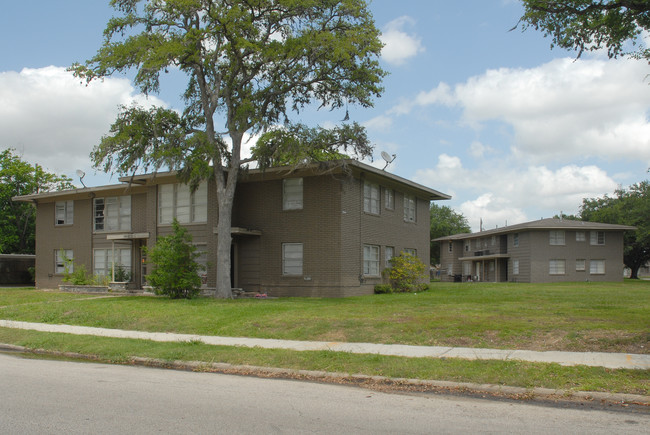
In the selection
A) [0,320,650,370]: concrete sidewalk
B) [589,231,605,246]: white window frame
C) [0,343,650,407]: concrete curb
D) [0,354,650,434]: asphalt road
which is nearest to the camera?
[0,354,650,434]: asphalt road

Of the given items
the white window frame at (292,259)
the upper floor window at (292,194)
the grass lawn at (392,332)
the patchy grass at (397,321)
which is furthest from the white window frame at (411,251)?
the grass lawn at (392,332)

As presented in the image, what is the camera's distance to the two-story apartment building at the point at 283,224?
78.1 feet

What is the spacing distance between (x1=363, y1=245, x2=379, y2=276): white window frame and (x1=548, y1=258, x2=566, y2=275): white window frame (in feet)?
77.2

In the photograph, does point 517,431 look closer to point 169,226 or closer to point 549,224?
point 169,226

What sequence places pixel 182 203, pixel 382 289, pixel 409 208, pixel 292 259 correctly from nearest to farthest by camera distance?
pixel 292 259 < pixel 382 289 < pixel 182 203 < pixel 409 208

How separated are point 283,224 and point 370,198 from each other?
14.0 ft

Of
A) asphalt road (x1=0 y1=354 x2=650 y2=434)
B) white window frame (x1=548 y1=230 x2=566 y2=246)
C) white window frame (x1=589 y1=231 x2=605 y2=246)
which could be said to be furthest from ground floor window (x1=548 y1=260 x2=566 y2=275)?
asphalt road (x1=0 y1=354 x2=650 y2=434)

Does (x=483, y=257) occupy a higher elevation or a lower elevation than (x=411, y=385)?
higher

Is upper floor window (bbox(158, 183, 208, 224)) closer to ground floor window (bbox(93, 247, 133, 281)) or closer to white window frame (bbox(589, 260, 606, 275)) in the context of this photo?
ground floor window (bbox(93, 247, 133, 281))

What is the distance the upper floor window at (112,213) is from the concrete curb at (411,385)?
65.2 feet

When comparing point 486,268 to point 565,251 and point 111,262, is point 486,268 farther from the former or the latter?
point 111,262

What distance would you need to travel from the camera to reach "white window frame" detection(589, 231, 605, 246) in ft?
150

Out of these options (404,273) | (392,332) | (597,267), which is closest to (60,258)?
(404,273)

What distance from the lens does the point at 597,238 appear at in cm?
4584
